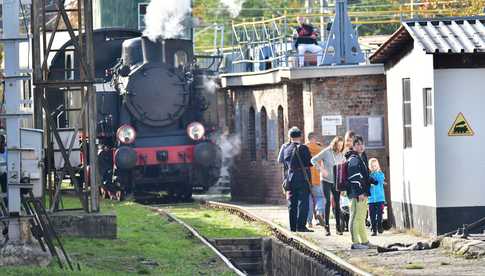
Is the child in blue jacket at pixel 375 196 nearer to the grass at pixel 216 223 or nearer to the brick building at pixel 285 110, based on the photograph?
the grass at pixel 216 223

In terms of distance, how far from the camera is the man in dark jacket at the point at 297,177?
2266 centimetres

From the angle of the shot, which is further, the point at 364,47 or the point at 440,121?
the point at 364,47

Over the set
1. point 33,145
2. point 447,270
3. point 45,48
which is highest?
point 45,48

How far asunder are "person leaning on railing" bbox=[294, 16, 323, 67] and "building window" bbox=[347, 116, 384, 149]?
2169 mm

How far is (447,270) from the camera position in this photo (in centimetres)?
1636

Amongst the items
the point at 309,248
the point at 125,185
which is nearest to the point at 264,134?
the point at 125,185

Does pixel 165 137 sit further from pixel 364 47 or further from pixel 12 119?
pixel 12 119

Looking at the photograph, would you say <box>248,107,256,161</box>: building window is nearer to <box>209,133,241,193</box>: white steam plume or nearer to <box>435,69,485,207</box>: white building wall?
<box>209,133,241,193</box>: white steam plume

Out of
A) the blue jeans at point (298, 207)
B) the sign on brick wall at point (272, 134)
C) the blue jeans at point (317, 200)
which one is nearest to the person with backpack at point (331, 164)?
the blue jeans at point (298, 207)

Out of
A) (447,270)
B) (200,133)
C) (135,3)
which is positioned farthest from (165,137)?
(447,270)

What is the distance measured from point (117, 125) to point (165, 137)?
1169 mm

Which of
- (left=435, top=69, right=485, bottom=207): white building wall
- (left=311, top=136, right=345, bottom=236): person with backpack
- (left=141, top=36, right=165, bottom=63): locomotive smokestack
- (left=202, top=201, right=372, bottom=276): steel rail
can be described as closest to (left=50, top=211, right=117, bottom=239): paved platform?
(left=202, top=201, right=372, bottom=276): steel rail

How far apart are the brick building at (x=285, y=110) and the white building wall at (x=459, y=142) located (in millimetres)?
7988

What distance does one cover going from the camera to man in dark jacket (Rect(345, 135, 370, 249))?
19734mm
